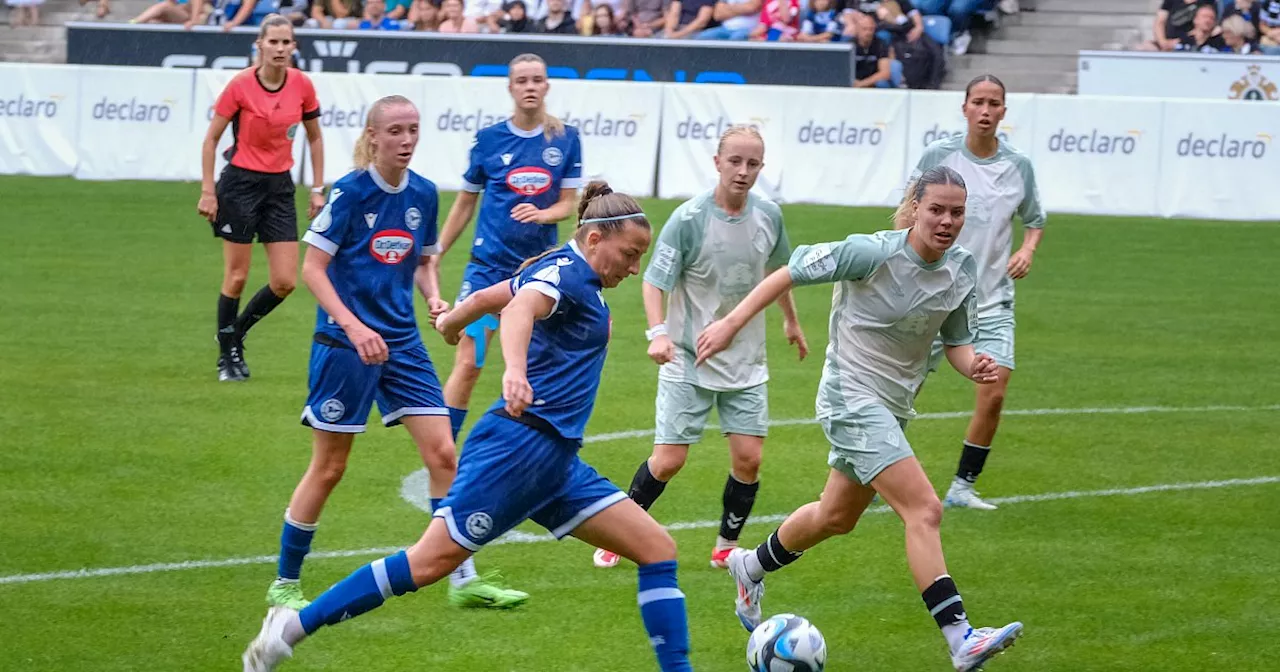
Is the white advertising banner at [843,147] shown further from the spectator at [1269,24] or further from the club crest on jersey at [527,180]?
the club crest on jersey at [527,180]

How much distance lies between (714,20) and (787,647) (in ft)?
71.5

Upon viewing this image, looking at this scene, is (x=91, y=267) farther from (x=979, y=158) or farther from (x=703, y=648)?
(x=703, y=648)

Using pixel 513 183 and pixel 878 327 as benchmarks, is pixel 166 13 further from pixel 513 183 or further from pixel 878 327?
pixel 878 327

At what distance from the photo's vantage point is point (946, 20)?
87.7ft

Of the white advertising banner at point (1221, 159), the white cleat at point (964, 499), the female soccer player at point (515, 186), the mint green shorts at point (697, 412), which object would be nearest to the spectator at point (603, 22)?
the white advertising banner at point (1221, 159)

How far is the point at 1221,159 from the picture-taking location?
69.8 feet

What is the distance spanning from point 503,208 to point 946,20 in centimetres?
1849

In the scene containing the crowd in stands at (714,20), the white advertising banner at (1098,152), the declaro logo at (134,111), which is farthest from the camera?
the crowd in stands at (714,20)

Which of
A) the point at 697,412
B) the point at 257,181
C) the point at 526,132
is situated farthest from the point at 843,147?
the point at 697,412

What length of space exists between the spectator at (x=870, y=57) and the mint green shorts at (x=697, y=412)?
1756cm

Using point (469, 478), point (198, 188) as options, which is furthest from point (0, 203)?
point (469, 478)

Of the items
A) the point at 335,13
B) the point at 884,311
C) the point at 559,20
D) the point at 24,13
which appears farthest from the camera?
the point at 24,13

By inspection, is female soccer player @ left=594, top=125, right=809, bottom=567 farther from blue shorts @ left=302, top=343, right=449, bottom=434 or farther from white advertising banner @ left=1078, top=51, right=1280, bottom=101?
white advertising banner @ left=1078, top=51, right=1280, bottom=101

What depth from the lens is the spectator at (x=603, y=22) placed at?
2617 cm
